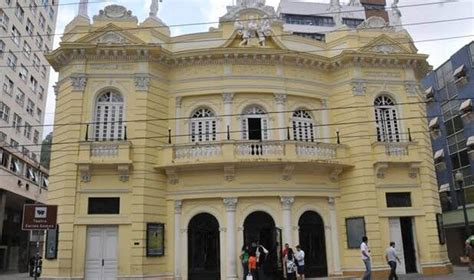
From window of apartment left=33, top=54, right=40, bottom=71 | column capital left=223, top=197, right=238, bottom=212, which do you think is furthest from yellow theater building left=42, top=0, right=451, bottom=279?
window of apartment left=33, top=54, right=40, bottom=71

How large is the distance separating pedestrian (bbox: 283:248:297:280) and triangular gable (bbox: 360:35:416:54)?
→ 1076 cm

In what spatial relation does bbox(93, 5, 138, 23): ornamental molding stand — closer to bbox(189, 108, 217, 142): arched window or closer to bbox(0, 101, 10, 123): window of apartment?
bbox(189, 108, 217, 142): arched window

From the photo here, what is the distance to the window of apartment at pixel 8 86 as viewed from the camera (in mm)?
36947

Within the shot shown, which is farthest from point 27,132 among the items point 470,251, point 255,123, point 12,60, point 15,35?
point 470,251

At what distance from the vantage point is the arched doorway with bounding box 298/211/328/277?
2003 cm

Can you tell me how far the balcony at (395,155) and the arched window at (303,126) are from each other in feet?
9.97

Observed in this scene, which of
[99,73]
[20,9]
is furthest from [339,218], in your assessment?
[20,9]

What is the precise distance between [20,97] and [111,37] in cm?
2427

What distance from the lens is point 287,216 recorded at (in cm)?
1964

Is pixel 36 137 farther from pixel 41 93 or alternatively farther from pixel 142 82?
pixel 142 82

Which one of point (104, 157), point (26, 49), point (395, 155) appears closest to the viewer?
point (104, 157)

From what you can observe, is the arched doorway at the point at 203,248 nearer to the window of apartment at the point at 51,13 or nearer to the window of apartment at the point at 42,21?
the window of apartment at the point at 42,21

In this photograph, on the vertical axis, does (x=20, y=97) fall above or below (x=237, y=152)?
above

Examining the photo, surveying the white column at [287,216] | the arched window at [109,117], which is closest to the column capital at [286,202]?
the white column at [287,216]
